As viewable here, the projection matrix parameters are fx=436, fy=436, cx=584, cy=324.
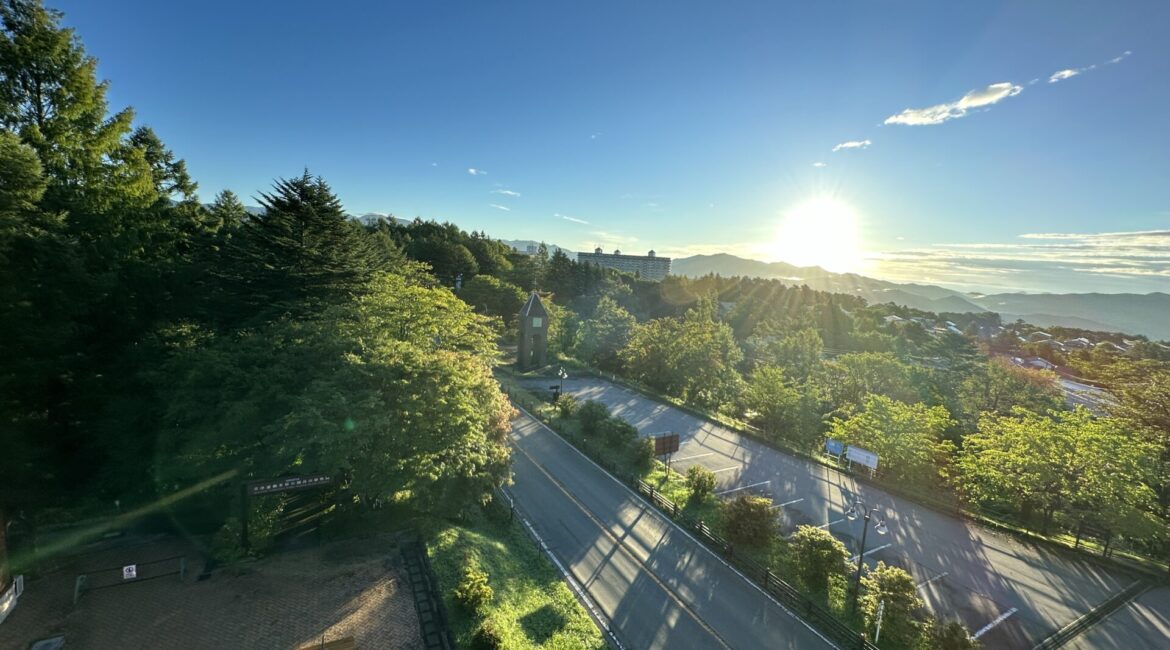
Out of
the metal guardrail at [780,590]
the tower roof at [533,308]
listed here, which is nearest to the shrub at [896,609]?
the metal guardrail at [780,590]

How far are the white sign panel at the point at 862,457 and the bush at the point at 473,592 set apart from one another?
22262mm

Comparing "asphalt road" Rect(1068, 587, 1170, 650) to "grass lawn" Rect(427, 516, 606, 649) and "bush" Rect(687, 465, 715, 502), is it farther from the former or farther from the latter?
"grass lawn" Rect(427, 516, 606, 649)

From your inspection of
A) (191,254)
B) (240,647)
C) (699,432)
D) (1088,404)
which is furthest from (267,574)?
(1088,404)

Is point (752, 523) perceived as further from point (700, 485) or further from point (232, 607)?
point (232, 607)

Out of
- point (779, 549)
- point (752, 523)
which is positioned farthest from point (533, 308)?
point (779, 549)

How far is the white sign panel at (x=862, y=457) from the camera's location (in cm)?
2489

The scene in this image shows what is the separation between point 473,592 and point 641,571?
7.18 m

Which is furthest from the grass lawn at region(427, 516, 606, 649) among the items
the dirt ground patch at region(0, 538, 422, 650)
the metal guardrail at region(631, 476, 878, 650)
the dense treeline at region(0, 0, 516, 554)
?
the metal guardrail at region(631, 476, 878, 650)

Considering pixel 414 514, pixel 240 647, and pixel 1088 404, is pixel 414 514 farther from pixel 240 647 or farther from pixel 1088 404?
pixel 1088 404

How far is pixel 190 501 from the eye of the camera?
703 inches

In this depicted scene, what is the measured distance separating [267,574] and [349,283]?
14885 millimetres

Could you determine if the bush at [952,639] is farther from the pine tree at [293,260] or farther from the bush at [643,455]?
the pine tree at [293,260]

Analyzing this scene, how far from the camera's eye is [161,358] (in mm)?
18328

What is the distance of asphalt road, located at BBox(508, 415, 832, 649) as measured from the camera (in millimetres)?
14516
